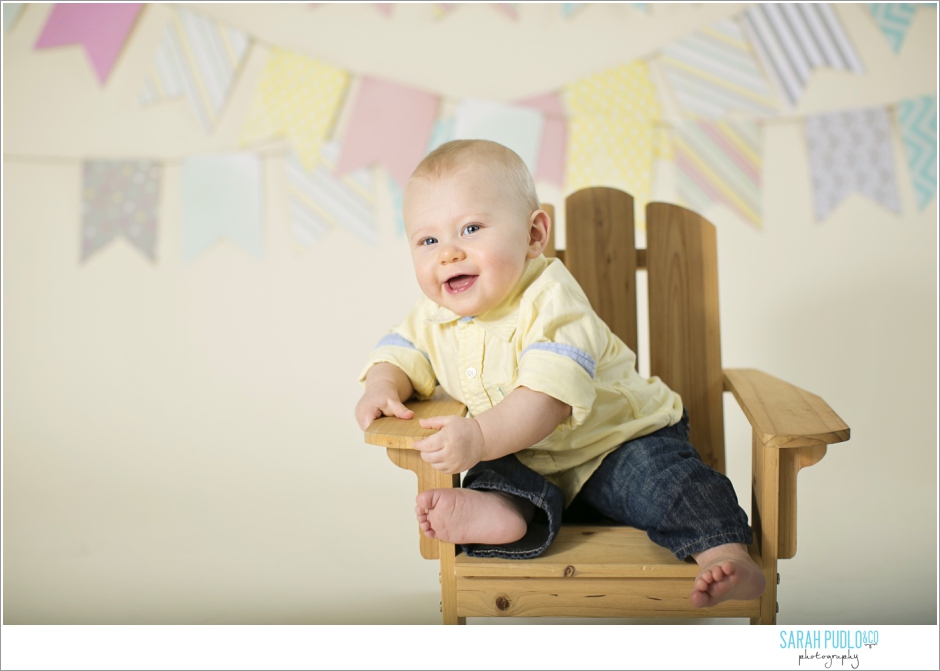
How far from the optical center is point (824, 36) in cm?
247

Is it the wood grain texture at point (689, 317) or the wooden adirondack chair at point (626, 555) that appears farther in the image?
the wood grain texture at point (689, 317)

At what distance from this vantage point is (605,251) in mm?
1782

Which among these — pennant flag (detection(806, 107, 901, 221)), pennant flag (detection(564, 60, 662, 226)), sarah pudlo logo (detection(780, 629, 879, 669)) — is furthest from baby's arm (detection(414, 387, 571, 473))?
pennant flag (detection(806, 107, 901, 221))

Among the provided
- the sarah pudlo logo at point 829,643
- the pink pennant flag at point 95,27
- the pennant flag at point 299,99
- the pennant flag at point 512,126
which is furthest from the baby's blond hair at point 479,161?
the pink pennant flag at point 95,27

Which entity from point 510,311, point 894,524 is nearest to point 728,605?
point 510,311

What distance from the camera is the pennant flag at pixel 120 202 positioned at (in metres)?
2.66

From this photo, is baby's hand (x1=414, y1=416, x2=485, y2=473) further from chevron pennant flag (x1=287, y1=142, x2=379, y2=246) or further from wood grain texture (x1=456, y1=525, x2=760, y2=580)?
chevron pennant flag (x1=287, y1=142, x2=379, y2=246)

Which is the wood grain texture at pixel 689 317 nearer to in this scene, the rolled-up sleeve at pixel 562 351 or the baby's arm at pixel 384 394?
the rolled-up sleeve at pixel 562 351

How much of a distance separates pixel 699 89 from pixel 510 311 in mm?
1340

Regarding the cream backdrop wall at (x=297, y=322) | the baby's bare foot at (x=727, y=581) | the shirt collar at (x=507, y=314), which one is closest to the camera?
the baby's bare foot at (x=727, y=581)

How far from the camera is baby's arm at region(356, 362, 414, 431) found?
137cm

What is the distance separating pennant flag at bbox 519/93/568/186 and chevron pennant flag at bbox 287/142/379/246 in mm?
492

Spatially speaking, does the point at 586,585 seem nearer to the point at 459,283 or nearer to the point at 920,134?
the point at 459,283

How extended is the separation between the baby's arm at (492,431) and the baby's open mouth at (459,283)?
19 centimetres
